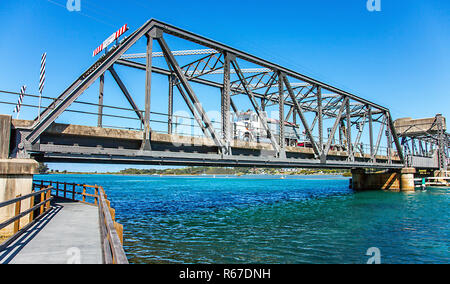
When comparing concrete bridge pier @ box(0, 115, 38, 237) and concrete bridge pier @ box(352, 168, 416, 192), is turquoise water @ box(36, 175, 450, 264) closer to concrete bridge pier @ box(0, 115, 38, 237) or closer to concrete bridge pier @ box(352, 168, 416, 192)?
concrete bridge pier @ box(0, 115, 38, 237)

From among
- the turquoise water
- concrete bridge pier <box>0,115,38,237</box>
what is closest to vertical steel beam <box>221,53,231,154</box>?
the turquoise water

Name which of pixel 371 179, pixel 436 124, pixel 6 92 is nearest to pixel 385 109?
pixel 371 179

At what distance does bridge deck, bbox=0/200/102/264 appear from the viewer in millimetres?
6781

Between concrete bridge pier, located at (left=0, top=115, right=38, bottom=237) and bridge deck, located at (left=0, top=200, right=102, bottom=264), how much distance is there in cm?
92

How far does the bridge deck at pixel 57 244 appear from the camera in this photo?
678 cm

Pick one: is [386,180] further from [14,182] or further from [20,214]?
[20,214]

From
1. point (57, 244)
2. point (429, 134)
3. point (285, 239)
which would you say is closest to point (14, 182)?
point (57, 244)

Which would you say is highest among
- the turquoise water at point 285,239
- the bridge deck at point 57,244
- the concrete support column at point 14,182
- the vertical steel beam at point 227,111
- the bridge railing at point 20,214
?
the vertical steel beam at point 227,111

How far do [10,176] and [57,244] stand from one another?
4217 millimetres

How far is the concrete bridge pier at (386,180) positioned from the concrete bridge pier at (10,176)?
60034 millimetres

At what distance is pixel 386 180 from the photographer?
56.4 meters

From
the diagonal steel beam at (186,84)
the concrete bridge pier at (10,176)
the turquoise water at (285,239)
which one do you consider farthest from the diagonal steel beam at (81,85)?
the turquoise water at (285,239)

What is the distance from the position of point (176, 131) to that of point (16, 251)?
38.4 feet

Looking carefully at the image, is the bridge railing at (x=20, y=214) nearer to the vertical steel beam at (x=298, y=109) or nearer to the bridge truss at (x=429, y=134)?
the vertical steel beam at (x=298, y=109)
